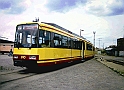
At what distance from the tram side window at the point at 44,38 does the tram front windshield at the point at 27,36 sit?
0.38m

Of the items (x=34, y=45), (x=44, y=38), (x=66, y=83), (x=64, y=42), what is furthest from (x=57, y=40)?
(x=66, y=83)

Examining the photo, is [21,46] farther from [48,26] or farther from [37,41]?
[48,26]

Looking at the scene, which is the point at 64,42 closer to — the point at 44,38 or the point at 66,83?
the point at 44,38

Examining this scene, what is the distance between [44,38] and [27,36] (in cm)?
117

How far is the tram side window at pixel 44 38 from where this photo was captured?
41.4 ft

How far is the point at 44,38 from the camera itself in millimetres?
12977

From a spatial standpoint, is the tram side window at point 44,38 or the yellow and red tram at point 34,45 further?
the tram side window at point 44,38

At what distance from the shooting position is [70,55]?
18.9m

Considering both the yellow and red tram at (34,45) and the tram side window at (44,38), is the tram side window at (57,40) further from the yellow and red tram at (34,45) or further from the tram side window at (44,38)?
the tram side window at (44,38)

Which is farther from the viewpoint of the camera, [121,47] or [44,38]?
[121,47]

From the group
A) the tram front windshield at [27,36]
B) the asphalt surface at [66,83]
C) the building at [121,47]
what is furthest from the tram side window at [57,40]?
the building at [121,47]

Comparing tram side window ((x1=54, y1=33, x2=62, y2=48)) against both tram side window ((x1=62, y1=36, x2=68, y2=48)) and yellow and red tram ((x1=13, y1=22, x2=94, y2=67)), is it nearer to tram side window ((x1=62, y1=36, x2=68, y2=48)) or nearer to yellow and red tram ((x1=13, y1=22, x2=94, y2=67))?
yellow and red tram ((x1=13, y1=22, x2=94, y2=67))

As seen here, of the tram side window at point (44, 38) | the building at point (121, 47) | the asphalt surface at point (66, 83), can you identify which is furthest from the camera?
the building at point (121, 47)

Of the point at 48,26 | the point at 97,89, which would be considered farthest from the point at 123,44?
the point at 97,89
